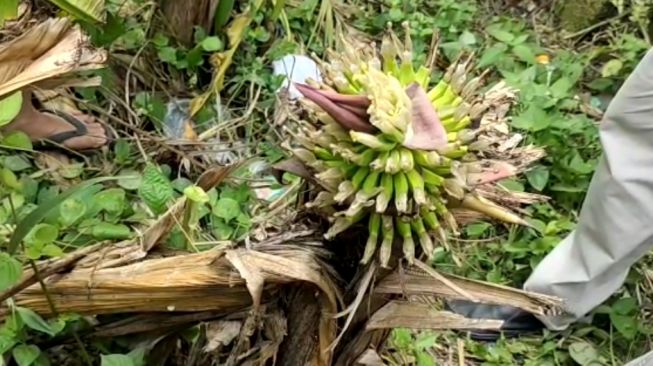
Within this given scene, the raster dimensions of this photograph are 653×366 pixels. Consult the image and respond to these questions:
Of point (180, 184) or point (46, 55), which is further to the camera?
point (180, 184)

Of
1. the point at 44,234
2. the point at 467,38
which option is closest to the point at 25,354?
the point at 44,234

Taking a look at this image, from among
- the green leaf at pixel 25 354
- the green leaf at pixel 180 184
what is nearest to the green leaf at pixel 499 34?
the green leaf at pixel 180 184

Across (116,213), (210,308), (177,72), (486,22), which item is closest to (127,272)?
(210,308)

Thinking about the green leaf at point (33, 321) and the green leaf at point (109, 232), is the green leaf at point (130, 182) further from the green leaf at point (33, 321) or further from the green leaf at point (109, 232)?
the green leaf at point (33, 321)

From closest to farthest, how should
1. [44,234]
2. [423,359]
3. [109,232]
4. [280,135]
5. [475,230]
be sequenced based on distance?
1. [44,234]
2. [109,232]
3. [423,359]
4. [280,135]
5. [475,230]

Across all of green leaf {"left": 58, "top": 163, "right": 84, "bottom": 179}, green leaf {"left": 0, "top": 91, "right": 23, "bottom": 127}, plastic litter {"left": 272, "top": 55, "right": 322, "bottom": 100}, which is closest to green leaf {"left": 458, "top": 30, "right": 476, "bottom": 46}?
plastic litter {"left": 272, "top": 55, "right": 322, "bottom": 100}

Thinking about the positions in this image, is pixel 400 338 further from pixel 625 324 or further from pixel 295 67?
pixel 295 67

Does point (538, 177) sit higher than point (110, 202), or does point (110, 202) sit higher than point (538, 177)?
point (110, 202)

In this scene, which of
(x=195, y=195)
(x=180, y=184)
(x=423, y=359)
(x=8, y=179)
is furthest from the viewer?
(x=180, y=184)
